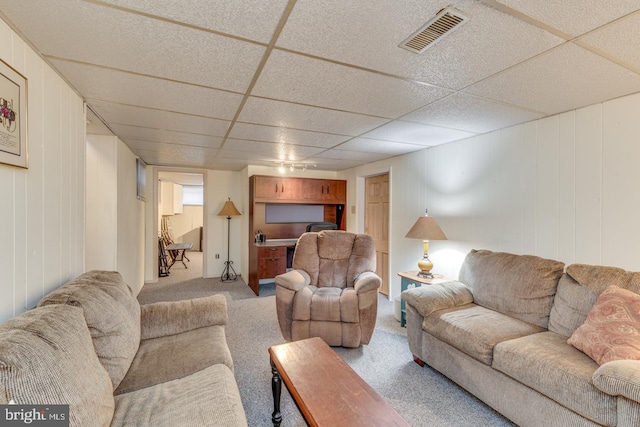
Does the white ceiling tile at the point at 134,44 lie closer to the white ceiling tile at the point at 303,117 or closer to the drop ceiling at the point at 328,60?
the drop ceiling at the point at 328,60

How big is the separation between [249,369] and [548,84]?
3.01 meters

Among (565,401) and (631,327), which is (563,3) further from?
(565,401)

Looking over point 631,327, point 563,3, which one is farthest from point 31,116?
point 631,327

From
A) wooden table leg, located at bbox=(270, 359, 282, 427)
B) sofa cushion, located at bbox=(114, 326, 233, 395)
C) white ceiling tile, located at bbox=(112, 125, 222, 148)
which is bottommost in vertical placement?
wooden table leg, located at bbox=(270, 359, 282, 427)

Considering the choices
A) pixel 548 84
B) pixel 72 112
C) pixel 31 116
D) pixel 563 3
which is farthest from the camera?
pixel 72 112

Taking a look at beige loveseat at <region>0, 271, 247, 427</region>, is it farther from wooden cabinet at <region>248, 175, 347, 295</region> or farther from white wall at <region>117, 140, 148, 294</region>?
wooden cabinet at <region>248, 175, 347, 295</region>

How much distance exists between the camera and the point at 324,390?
1.40 meters

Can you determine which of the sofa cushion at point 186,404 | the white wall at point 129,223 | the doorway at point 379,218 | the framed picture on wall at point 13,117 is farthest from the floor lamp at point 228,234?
the sofa cushion at point 186,404

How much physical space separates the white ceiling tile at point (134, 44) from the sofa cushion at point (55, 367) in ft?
4.13

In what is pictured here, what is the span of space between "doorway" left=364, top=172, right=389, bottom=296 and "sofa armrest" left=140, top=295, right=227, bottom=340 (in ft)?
9.47

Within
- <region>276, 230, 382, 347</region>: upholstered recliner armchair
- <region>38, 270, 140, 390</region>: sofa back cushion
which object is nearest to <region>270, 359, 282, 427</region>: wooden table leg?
<region>38, 270, 140, 390</region>: sofa back cushion

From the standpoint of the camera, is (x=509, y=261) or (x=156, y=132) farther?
(x=156, y=132)

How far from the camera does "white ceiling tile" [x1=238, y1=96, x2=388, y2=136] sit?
7.25 ft

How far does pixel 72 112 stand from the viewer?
1.95 meters
